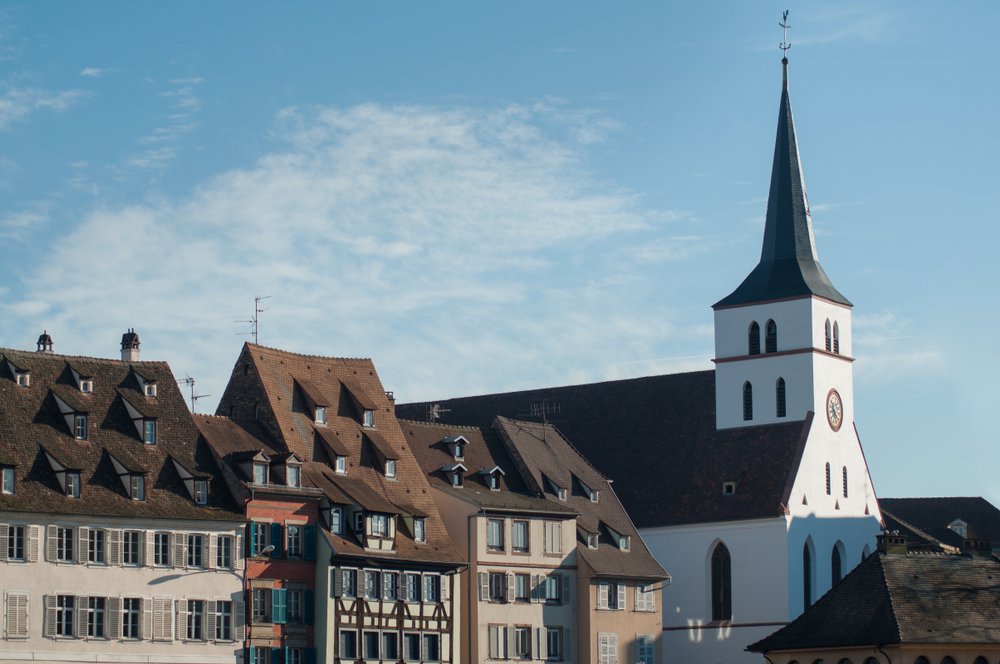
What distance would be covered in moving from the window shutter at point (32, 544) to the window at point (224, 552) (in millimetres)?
8078

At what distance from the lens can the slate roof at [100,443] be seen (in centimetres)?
8875

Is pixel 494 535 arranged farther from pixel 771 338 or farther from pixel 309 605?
pixel 771 338

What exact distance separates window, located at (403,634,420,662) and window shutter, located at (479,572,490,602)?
17.7ft

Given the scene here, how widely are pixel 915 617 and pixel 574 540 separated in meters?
20.3

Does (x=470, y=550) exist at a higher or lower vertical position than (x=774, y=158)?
lower

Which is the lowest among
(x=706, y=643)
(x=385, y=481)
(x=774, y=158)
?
(x=706, y=643)

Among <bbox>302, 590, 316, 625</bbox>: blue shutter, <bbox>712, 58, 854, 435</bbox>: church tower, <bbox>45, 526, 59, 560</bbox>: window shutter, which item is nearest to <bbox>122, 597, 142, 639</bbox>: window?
<bbox>45, 526, 59, 560</bbox>: window shutter

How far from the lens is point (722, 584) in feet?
391

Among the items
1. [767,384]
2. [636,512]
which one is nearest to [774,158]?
[767,384]

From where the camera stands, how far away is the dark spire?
124m

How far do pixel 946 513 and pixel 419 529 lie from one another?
62050mm

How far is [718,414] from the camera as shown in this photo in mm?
125062

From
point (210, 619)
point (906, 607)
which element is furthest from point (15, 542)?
point (906, 607)

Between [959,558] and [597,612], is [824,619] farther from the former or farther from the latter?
[597,612]
